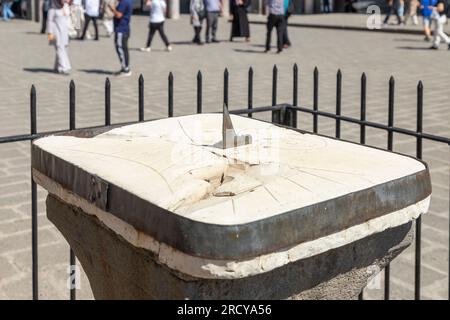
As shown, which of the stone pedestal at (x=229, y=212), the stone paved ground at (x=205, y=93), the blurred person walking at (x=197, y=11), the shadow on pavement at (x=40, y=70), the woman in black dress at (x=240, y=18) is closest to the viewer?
the stone pedestal at (x=229, y=212)

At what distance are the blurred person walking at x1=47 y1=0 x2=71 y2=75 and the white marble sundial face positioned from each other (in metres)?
10.3

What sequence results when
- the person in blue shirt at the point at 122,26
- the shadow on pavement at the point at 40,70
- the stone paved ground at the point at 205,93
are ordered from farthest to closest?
the shadow on pavement at the point at 40,70
the person in blue shirt at the point at 122,26
the stone paved ground at the point at 205,93

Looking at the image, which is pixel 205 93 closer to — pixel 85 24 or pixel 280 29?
pixel 280 29

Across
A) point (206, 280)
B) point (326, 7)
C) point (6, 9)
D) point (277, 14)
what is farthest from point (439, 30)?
point (6, 9)

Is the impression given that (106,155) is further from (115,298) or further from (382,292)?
(382,292)

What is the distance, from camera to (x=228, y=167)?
202 cm

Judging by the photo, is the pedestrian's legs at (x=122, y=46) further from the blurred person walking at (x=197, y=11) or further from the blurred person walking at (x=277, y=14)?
the blurred person walking at (x=197, y=11)

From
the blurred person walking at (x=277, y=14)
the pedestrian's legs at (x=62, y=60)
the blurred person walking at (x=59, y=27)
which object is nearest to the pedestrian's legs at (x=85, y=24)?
the blurred person walking at (x=277, y=14)

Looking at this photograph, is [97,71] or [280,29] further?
[280,29]

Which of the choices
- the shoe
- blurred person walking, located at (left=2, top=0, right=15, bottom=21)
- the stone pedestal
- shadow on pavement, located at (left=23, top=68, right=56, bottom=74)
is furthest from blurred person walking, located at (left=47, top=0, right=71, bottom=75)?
blurred person walking, located at (left=2, top=0, right=15, bottom=21)

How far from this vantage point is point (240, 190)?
6.01 feet

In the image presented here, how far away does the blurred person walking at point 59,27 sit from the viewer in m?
12.3

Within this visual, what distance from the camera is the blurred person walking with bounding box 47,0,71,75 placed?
12258 mm

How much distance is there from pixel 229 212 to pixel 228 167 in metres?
0.41
